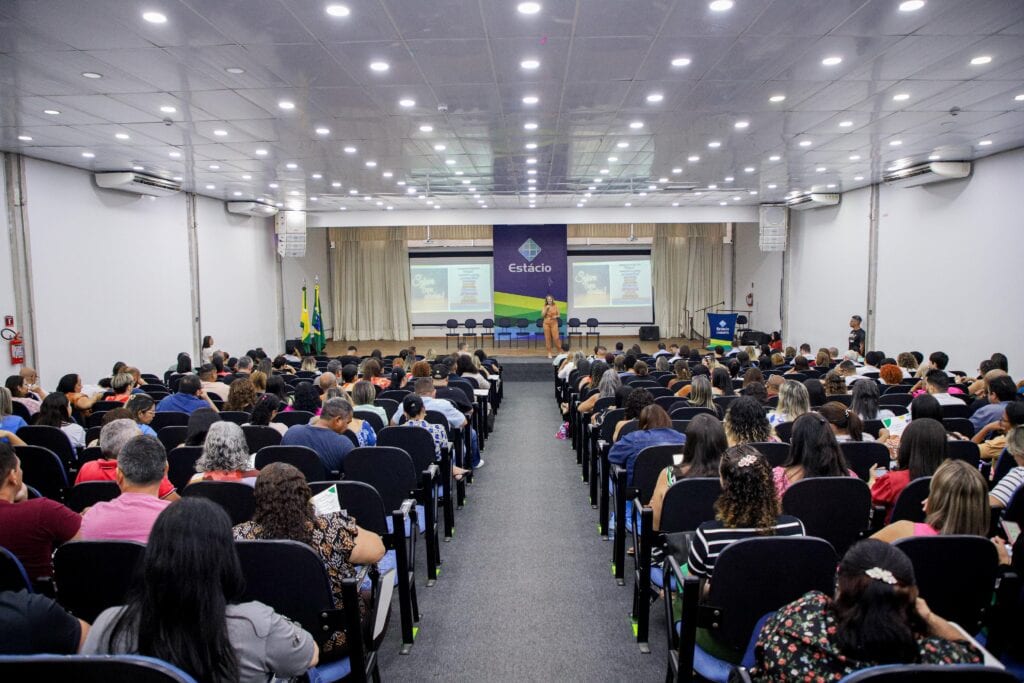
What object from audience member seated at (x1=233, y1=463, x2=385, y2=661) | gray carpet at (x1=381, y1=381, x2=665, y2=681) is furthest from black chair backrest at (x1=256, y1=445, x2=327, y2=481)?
audience member seated at (x1=233, y1=463, x2=385, y2=661)

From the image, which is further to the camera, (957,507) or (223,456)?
(223,456)

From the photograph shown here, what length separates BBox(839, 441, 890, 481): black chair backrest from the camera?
4.09 meters

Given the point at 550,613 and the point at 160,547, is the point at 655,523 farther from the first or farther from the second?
the point at 160,547

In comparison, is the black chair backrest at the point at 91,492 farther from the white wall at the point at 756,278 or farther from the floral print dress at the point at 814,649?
the white wall at the point at 756,278

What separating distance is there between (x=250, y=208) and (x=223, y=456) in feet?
42.2

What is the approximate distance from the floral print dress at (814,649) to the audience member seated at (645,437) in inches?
94.0

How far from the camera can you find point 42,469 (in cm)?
421

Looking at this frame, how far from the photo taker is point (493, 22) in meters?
4.71

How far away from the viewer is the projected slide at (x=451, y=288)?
20.8 meters

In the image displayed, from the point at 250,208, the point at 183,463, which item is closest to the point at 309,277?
the point at 250,208

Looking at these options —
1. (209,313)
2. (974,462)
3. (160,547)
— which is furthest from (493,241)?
(160,547)

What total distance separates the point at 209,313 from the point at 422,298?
8003 mm

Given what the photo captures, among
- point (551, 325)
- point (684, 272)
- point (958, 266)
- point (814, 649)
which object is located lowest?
point (814, 649)

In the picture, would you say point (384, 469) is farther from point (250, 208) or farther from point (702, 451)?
point (250, 208)
